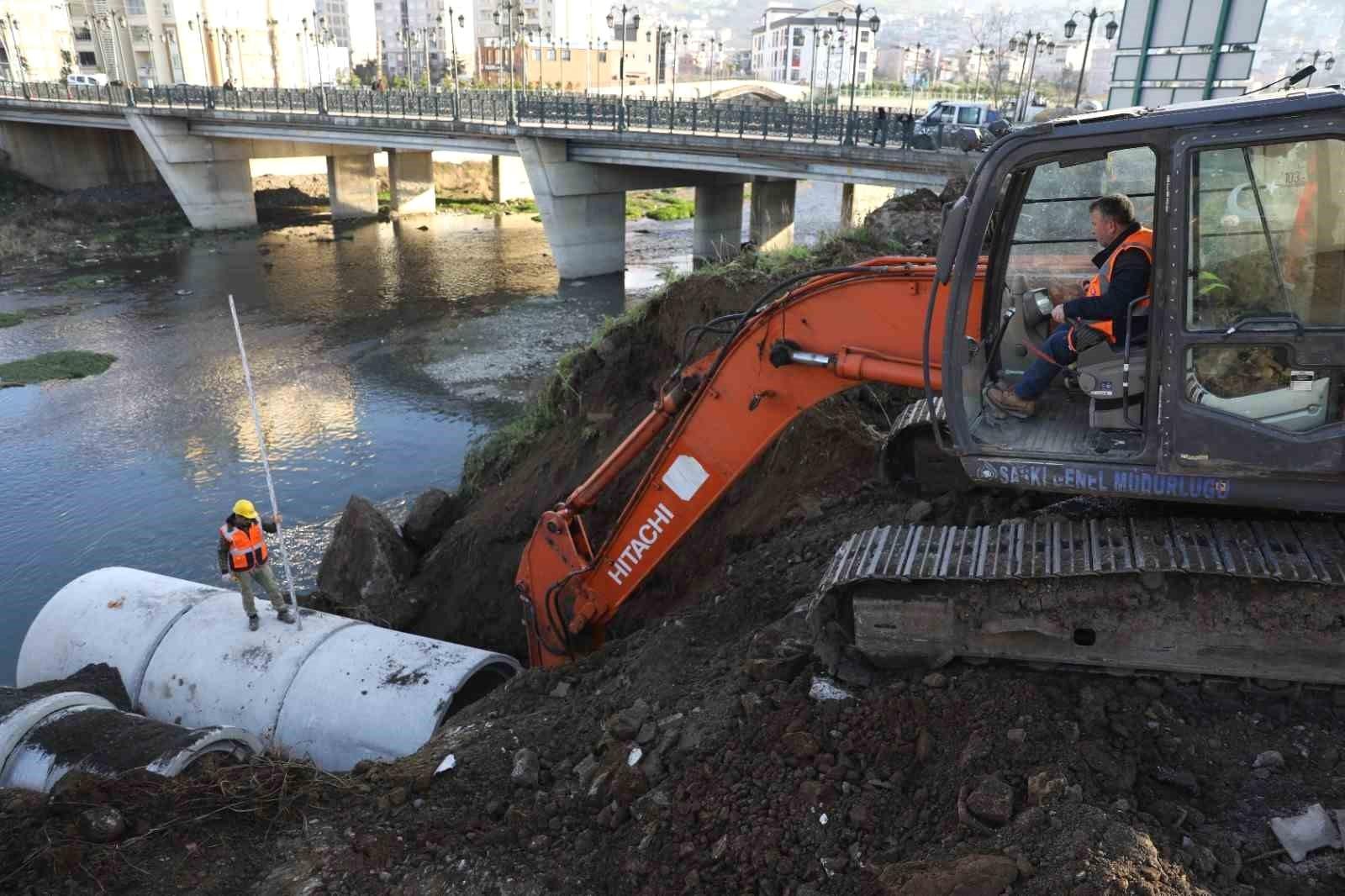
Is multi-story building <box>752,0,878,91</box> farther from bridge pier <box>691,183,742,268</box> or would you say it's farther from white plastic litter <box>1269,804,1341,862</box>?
white plastic litter <box>1269,804,1341,862</box>

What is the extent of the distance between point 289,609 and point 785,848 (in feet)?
18.6

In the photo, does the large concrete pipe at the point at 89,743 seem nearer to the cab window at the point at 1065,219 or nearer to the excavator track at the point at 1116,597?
the excavator track at the point at 1116,597

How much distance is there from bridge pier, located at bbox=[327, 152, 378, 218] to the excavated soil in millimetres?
44232

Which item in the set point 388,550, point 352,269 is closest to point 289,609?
point 388,550

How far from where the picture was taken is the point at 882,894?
409 centimetres

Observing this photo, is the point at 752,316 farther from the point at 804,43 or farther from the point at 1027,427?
the point at 804,43

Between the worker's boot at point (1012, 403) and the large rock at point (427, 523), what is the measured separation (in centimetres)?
831

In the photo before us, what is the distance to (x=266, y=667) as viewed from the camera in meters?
8.19

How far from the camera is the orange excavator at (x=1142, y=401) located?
445cm

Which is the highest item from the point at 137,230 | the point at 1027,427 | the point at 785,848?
the point at 1027,427

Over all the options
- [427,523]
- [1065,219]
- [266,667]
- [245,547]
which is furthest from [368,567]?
[1065,219]

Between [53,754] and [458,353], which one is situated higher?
[53,754]

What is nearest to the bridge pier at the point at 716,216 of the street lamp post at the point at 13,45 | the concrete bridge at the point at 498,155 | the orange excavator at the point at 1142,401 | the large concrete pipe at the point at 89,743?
the concrete bridge at the point at 498,155

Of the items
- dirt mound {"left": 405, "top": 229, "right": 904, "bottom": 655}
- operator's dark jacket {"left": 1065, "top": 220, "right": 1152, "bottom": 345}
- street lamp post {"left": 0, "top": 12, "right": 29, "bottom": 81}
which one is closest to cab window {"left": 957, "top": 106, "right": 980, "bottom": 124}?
dirt mound {"left": 405, "top": 229, "right": 904, "bottom": 655}
